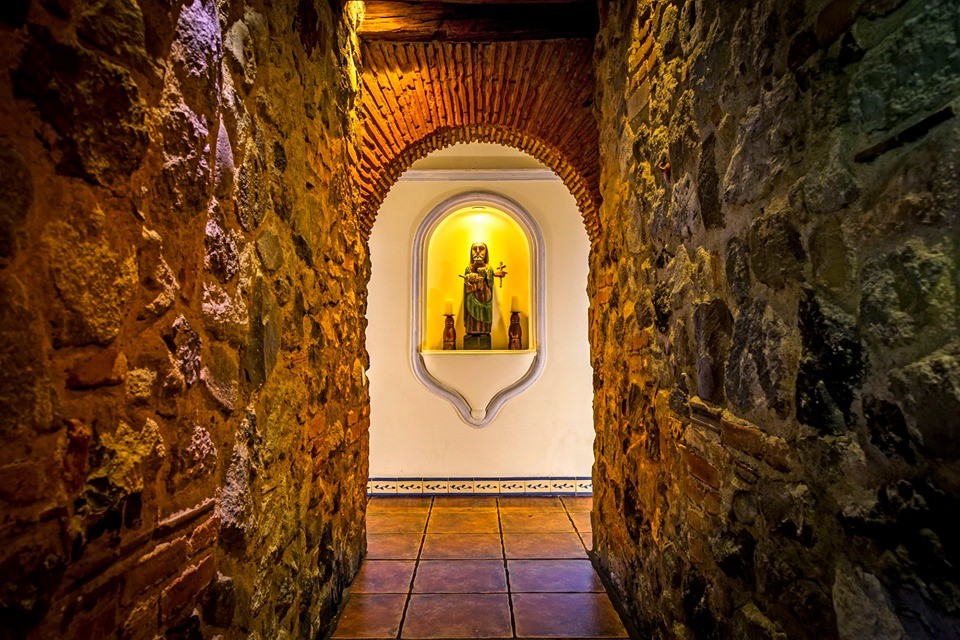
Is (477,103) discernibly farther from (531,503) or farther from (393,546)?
(531,503)

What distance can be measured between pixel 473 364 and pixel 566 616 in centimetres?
224

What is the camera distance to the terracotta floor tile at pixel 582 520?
305 centimetres

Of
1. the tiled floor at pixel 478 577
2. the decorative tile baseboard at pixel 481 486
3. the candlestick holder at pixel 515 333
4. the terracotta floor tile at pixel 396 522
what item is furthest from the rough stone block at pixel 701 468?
the candlestick holder at pixel 515 333

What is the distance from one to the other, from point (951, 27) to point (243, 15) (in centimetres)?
136

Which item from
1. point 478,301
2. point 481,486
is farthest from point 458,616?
point 478,301

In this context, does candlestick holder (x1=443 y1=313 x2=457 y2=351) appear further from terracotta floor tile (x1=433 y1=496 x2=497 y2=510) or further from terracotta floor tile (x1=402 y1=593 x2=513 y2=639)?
terracotta floor tile (x1=402 y1=593 x2=513 y2=639)

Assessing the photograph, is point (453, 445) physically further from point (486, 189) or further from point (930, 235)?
point (930, 235)

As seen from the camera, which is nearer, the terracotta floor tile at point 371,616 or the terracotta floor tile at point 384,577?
the terracotta floor tile at point 371,616

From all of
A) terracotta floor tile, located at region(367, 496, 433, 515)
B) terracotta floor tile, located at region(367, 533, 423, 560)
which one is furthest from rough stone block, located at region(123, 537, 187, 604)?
terracotta floor tile, located at region(367, 496, 433, 515)

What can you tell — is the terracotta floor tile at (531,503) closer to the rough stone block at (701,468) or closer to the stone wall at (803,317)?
the stone wall at (803,317)

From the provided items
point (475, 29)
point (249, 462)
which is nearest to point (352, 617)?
point (249, 462)

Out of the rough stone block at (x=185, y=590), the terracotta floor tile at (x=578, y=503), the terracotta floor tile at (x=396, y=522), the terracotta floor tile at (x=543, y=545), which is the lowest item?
the terracotta floor tile at (x=396, y=522)

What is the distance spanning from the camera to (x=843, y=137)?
2.56ft

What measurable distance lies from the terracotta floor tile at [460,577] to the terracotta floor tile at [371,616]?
15 cm
